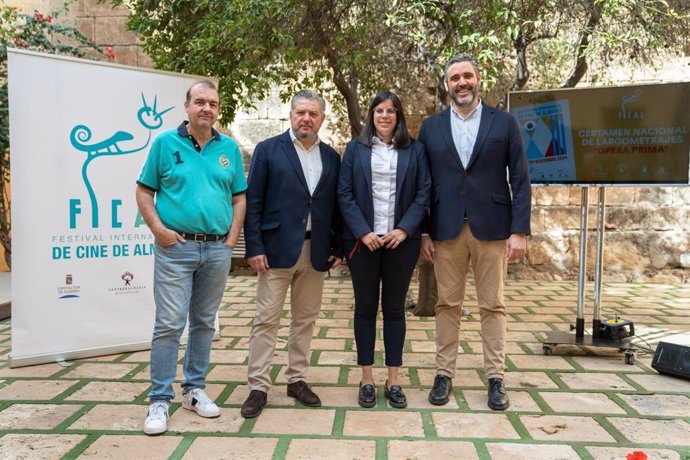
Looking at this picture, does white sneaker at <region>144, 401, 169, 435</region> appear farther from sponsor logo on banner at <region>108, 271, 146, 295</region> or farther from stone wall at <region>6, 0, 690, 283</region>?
stone wall at <region>6, 0, 690, 283</region>

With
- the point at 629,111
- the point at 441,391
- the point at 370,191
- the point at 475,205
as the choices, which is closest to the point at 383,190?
the point at 370,191

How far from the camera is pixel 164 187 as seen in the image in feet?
9.78

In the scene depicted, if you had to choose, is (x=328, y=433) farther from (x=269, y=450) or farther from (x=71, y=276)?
(x=71, y=276)

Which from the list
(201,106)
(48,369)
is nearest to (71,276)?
(48,369)

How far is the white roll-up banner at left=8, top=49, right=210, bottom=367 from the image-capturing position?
3.89 m

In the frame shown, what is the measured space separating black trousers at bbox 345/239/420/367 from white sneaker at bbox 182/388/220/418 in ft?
2.75

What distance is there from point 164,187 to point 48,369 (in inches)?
71.3

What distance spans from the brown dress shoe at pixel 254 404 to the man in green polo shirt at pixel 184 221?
0.48 ft

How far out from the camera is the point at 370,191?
3.13 metres

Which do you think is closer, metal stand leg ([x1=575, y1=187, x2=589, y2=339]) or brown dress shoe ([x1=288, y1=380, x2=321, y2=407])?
brown dress shoe ([x1=288, y1=380, x2=321, y2=407])

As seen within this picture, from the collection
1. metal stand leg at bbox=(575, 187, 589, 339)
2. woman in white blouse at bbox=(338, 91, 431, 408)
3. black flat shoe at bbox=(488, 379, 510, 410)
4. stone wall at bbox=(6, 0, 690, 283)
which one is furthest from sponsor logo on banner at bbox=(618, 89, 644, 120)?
stone wall at bbox=(6, 0, 690, 283)

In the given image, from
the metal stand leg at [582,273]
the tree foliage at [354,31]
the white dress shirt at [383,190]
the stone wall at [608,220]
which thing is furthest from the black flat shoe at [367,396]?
the stone wall at [608,220]

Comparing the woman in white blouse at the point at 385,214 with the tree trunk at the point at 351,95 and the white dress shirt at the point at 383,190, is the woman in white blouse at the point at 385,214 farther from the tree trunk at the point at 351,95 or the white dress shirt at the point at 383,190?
the tree trunk at the point at 351,95

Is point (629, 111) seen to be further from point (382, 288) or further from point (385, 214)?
point (382, 288)
